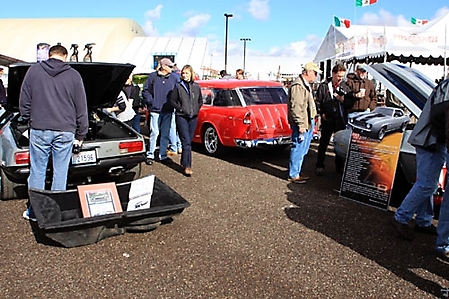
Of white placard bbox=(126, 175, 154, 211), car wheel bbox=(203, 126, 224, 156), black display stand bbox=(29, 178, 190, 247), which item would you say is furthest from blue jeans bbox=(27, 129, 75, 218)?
car wheel bbox=(203, 126, 224, 156)

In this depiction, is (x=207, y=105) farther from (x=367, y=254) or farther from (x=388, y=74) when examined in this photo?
(x=367, y=254)

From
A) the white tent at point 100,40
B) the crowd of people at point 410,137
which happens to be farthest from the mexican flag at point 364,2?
the white tent at point 100,40

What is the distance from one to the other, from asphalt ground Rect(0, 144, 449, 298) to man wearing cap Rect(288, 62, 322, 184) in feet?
3.28

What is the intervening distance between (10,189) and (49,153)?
3.86 ft

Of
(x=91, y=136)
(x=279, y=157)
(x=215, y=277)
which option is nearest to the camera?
(x=215, y=277)

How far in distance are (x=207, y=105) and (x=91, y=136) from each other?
9.74 feet

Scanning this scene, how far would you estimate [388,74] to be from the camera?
5012 mm

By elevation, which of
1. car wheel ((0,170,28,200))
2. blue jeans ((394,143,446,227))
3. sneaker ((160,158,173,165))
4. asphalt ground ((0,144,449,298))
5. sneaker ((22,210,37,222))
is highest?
blue jeans ((394,143,446,227))

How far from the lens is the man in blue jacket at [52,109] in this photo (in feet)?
13.2

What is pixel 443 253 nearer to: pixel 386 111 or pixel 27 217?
pixel 386 111

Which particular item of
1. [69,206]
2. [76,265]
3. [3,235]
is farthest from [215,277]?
[3,235]

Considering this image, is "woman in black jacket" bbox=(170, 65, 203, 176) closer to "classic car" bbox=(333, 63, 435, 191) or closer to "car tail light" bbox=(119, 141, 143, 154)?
"car tail light" bbox=(119, 141, 143, 154)

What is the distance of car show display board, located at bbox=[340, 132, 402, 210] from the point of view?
4.73 meters

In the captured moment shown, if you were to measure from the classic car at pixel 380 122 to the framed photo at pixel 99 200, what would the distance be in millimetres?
2926
